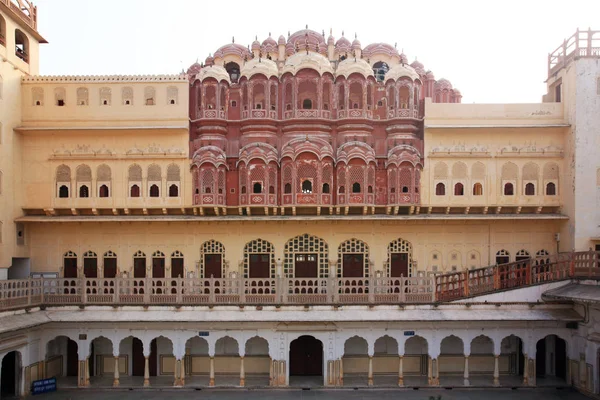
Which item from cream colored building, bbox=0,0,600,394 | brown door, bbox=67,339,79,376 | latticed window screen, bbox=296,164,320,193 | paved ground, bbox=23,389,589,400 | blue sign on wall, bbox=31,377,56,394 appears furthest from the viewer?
brown door, bbox=67,339,79,376

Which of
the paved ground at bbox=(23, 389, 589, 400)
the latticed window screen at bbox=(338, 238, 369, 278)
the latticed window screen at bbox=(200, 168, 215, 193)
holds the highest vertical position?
the latticed window screen at bbox=(200, 168, 215, 193)

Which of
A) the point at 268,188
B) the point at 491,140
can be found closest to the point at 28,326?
the point at 268,188

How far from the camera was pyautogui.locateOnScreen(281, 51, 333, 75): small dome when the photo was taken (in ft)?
67.9

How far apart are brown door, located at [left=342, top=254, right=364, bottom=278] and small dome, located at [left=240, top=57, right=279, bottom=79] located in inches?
317

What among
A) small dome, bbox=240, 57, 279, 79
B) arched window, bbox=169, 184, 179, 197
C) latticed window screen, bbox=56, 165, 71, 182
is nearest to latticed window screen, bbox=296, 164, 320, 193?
small dome, bbox=240, 57, 279, 79

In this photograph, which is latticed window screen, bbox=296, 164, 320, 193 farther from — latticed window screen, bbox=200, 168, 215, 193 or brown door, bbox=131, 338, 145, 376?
brown door, bbox=131, 338, 145, 376

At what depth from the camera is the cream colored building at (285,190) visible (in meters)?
19.8

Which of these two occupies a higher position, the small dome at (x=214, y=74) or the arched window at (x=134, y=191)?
the small dome at (x=214, y=74)

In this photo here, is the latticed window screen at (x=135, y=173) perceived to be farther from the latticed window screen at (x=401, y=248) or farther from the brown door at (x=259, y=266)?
the latticed window screen at (x=401, y=248)

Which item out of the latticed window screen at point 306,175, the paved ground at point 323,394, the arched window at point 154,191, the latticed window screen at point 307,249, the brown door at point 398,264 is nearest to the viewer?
the paved ground at point 323,394

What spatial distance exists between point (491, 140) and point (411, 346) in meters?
8.78

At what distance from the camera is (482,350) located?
20109 millimetres

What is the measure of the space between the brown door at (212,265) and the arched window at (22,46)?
37.1ft

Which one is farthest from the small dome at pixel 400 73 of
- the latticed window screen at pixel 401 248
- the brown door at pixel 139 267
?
the brown door at pixel 139 267
